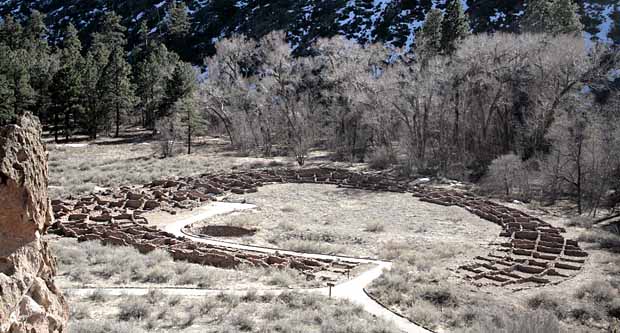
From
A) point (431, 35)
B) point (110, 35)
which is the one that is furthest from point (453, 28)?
point (110, 35)

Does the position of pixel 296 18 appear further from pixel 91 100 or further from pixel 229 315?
pixel 229 315

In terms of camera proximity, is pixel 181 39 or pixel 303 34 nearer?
pixel 303 34

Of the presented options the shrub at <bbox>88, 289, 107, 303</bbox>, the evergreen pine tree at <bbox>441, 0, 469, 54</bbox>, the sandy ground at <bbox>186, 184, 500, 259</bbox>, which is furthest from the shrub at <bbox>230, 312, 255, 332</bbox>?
the evergreen pine tree at <bbox>441, 0, 469, 54</bbox>

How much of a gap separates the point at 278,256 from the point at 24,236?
12220mm

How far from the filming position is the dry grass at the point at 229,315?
10.6 m

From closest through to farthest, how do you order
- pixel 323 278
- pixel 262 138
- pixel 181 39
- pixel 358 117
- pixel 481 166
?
pixel 323 278, pixel 481 166, pixel 358 117, pixel 262 138, pixel 181 39

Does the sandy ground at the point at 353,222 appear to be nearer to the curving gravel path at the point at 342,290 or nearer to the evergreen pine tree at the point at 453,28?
the curving gravel path at the point at 342,290

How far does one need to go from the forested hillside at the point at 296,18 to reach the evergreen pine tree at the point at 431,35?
37.4 feet

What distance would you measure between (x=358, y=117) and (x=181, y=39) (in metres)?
48.7

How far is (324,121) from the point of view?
169ft

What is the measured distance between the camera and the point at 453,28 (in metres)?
50.6

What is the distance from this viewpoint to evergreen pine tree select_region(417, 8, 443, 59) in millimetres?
49784

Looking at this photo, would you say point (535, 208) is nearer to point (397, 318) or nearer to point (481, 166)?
point (481, 166)

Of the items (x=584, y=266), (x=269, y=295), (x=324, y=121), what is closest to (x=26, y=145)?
(x=269, y=295)
